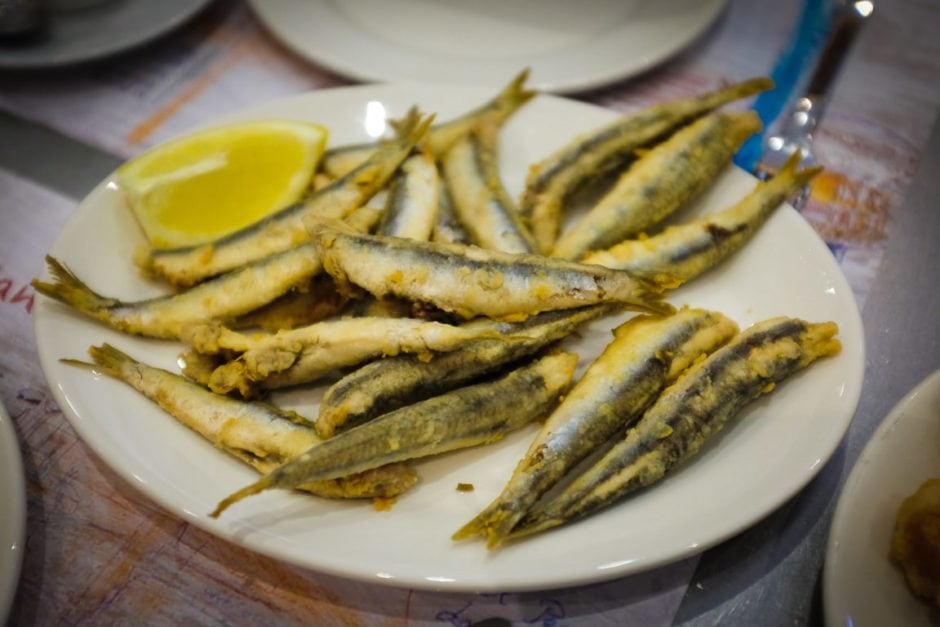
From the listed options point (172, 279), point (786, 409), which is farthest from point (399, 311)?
point (786, 409)

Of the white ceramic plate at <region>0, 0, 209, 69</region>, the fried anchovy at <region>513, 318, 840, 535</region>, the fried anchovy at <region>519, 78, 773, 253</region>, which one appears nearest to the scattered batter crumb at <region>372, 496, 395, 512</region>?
the fried anchovy at <region>513, 318, 840, 535</region>

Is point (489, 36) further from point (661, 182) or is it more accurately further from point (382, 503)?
point (382, 503)

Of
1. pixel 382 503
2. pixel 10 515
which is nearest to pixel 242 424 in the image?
pixel 382 503

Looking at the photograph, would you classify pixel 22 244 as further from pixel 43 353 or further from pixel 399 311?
pixel 399 311

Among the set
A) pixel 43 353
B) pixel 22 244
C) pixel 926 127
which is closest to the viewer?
pixel 43 353

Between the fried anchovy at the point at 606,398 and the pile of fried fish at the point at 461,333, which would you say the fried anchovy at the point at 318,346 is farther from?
the fried anchovy at the point at 606,398

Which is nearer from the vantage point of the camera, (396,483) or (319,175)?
(396,483)

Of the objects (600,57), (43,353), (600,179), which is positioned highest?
(600,57)

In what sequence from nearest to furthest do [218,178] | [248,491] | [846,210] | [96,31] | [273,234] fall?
[248,491] → [273,234] → [218,178] → [846,210] → [96,31]

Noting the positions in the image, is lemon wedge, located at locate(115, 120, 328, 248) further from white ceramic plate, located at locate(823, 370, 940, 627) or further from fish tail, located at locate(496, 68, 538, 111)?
white ceramic plate, located at locate(823, 370, 940, 627)
